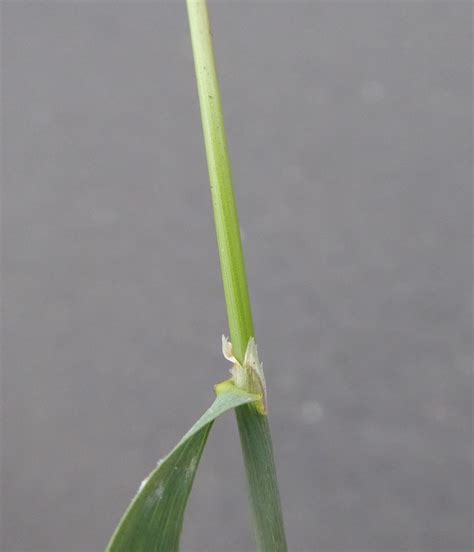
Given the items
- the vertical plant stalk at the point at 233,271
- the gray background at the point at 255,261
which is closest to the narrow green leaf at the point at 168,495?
the vertical plant stalk at the point at 233,271

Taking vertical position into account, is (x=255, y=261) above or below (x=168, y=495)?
above

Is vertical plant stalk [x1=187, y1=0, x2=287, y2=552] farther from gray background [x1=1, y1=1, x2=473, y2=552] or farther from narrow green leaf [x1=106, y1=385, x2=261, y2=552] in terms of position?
gray background [x1=1, y1=1, x2=473, y2=552]

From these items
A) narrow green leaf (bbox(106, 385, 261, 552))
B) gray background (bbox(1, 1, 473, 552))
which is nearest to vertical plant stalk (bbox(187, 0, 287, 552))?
narrow green leaf (bbox(106, 385, 261, 552))

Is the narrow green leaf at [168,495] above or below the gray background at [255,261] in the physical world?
below

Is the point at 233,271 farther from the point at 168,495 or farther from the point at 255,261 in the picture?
the point at 255,261

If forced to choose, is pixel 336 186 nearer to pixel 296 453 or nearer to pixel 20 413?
pixel 296 453

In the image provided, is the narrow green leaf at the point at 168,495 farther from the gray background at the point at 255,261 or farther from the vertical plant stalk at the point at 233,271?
the gray background at the point at 255,261

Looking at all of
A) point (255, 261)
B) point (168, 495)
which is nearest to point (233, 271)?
point (168, 495)
